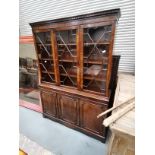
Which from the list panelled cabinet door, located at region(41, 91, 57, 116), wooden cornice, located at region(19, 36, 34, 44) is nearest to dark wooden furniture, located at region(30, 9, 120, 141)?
panelled cabinet door, located at region(41, 91, 57, 116)

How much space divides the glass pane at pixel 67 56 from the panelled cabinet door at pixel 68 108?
0.90 ft

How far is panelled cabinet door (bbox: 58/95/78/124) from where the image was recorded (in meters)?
2.49

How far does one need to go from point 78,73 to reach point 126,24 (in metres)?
1.16

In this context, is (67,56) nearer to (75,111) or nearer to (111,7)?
(75,111)

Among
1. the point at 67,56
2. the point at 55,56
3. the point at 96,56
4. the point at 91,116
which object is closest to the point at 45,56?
the point at 55,56

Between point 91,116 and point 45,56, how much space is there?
145 cm

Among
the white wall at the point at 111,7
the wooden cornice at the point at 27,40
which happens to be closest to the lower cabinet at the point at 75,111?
the white wall at the point at 111,7

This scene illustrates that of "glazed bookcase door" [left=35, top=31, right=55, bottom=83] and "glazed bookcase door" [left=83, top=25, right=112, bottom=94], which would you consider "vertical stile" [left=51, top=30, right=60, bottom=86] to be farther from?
"glazed bookcase door" [left=83, top=25, right=112, bottom=94]

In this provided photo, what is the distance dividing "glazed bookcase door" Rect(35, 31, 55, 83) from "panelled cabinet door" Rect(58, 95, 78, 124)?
0.46 meters

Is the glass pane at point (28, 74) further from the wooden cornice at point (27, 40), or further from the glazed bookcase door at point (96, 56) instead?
the glazed bookcase door at point (96, 56)

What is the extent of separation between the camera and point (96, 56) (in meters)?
2.17

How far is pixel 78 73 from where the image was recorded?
2281 millimetres
